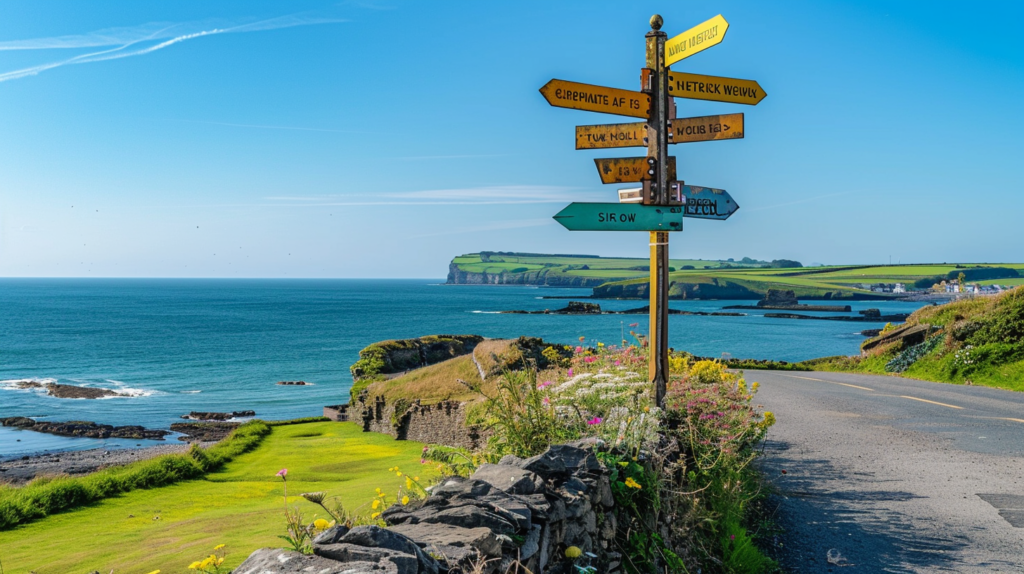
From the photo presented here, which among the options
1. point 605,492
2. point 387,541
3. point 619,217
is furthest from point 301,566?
point 619,217

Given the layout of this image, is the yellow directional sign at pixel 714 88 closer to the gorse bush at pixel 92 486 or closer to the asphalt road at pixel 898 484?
the asphalt road at pixel 898 484

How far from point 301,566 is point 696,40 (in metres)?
5.98

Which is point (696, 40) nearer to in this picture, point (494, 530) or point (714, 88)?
point (714, 88)

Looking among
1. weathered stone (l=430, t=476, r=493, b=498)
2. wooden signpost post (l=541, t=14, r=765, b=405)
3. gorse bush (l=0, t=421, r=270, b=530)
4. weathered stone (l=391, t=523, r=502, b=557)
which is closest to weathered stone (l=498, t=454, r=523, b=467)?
weathered stone (l=430, t=476, r=493, b=498)

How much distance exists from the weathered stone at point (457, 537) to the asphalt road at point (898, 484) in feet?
14.3

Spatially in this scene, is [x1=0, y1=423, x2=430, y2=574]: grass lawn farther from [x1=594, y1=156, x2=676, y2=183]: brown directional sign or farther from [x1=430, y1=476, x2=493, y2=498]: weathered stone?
[x1=594, y1=156, x2=676, y2=183]: brown directional sign

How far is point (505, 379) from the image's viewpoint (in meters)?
5.50

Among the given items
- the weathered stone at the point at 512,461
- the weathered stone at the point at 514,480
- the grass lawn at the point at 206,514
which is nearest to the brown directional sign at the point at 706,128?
the weathered stone at the point at 512,461

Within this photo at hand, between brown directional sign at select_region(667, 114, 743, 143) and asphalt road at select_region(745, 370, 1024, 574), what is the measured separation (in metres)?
4.41

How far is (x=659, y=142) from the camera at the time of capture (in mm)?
6684

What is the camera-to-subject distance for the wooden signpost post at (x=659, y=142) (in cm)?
654

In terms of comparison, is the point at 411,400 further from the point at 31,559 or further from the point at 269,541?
the point at 269,541

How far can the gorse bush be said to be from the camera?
42.6 ft

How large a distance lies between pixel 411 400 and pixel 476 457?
15.6 meters
